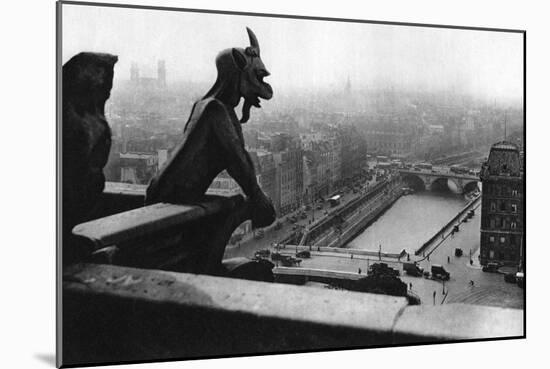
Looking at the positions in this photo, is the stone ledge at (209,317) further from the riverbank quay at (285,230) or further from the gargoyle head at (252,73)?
the gargoyle head at (252,73)

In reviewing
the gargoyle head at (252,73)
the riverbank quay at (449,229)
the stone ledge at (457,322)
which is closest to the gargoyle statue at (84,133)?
the gargoyle head at (252,73)

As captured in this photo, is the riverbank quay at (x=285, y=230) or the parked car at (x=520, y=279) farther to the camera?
the parked car at (x=520, y=279)

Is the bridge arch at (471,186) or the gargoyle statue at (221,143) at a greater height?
the gargoyle statue at (221,143)

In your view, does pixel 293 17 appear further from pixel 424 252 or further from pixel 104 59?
pixel 424 252

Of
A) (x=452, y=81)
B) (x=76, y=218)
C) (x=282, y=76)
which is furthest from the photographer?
(x=452, y=81)

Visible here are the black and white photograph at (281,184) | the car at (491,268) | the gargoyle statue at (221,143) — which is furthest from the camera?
the car at (491,268)

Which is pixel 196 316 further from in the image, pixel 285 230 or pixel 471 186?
pixel 471 186

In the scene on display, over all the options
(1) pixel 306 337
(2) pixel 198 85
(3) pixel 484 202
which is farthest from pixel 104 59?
(3) pixel 484 202
